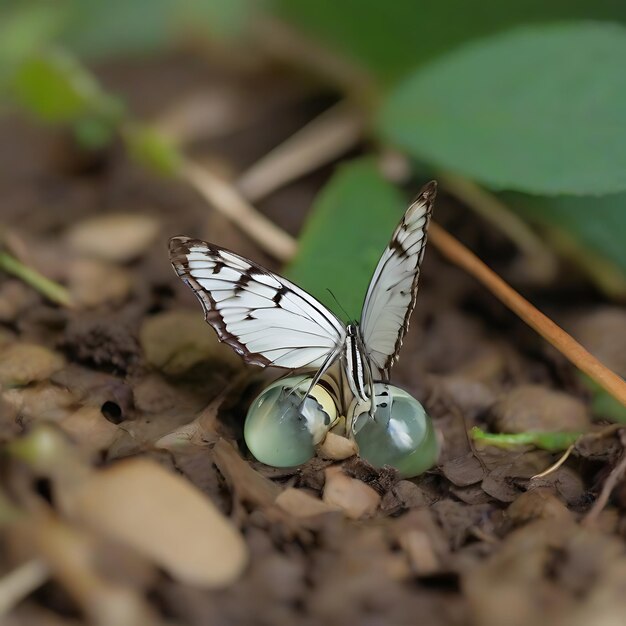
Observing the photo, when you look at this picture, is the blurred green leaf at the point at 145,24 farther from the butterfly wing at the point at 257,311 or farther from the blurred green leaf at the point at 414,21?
the butterfly wing at the point at 257,311

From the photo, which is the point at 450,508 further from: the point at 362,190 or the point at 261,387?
the point at 362,190

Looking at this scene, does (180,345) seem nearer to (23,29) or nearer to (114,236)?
(114,236)

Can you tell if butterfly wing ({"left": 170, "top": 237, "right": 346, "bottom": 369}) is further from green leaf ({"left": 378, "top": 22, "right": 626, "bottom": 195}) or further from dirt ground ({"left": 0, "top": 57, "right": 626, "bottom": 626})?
green leaf ({"left": 378, "top": 22, "right": 626, "bottom": 195})

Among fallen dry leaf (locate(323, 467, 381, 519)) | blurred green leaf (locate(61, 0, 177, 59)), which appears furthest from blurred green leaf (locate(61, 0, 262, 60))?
fallen dry leaf (locate(323, 467, 381, 519))

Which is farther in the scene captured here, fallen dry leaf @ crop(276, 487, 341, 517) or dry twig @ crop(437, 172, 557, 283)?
dry twig @ crop(437, 172, 557, 283)

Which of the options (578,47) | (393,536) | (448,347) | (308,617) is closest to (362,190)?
(448,347)

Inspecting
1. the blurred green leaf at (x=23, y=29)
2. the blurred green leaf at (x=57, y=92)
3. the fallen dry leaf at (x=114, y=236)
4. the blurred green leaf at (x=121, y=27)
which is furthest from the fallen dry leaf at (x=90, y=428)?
the blurred green leaf at (x=121, y=27)
